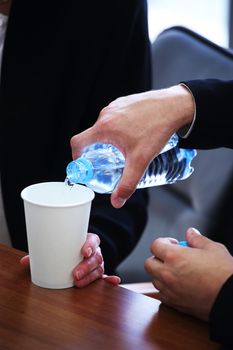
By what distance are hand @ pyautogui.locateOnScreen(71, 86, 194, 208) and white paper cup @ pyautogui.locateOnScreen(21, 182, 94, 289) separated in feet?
0.25

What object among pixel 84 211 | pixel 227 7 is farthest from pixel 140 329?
pixel 227 7

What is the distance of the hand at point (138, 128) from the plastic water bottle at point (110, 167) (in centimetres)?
3

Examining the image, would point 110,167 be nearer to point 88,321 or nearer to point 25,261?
point 25,261

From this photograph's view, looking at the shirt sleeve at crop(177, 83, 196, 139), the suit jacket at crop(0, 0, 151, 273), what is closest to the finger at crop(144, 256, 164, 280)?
the shirt sleeve at crop(177, 83, 196, 139)

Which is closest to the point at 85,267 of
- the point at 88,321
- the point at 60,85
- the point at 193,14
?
the point at 88,321

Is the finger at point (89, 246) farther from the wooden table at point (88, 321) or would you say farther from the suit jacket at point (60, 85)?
the suit jacket at point (60, 85)

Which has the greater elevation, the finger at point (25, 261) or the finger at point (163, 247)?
the finger at point (163, 247)

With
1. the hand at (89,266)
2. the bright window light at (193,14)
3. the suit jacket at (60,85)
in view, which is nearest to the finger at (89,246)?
the hand at (89,266)

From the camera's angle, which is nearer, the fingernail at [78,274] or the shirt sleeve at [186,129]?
the fingernail at [78,274]

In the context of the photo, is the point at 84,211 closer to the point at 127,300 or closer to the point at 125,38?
the point at 127,300

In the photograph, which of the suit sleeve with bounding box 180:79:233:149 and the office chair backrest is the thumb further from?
the office chair backrest

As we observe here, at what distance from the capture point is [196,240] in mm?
843

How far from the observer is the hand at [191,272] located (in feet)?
2.52

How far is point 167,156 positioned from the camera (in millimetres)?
1123
